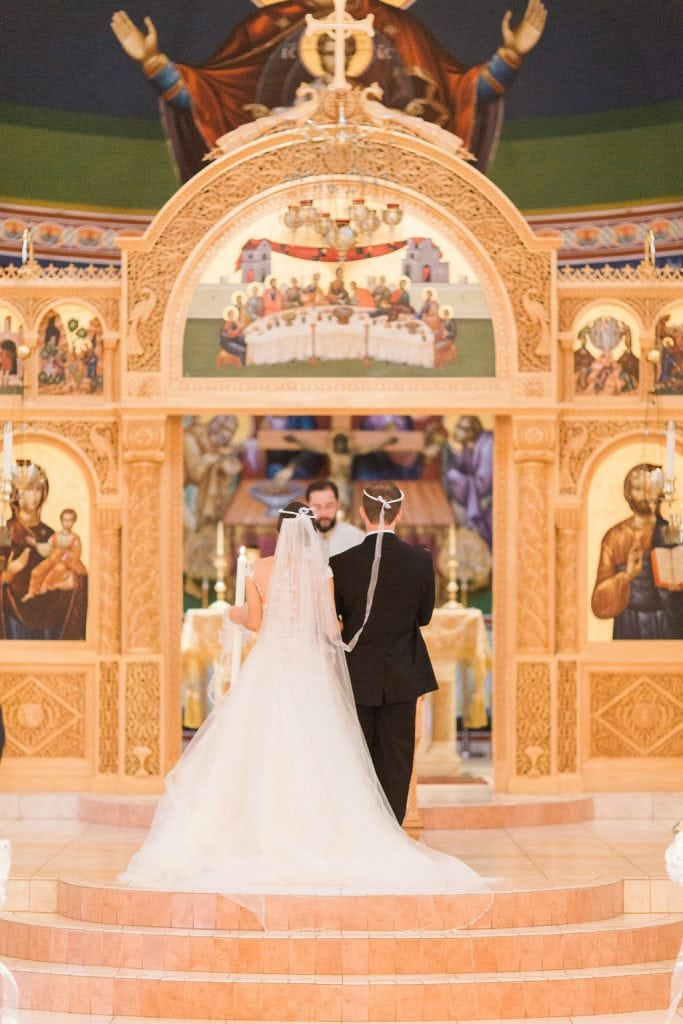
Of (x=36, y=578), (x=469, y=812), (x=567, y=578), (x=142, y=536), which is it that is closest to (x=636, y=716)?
(x=567, y=578)

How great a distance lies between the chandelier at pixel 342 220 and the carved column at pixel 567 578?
2.61m

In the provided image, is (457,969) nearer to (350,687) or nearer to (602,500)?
(350,687)

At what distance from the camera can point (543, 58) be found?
15453mm

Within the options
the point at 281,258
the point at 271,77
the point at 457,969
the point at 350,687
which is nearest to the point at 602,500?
the point at 281,258

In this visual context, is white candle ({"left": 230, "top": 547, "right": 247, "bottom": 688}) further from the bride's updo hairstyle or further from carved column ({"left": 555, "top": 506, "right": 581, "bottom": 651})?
carved column ({"left": 555, "top": 506, "right": 581, "bottom": 651})

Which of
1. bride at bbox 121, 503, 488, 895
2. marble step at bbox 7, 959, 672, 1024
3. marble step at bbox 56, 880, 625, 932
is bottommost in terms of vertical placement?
marble step at bbox 7, 959, 672, 1024

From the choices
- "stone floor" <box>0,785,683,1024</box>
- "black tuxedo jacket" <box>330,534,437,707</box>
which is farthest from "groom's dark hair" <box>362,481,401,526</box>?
"stone floor" <box>0,785,683,1024</box>

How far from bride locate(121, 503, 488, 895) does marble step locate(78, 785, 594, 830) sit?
2279 millimetres

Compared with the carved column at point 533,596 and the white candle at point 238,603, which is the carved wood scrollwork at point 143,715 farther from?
the carved column at point 533,596

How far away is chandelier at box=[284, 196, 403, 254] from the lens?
11789 millimetres

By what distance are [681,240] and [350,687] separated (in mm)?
8297

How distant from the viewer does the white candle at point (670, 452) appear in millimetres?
Result: 11125

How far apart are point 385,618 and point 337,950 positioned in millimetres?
2001

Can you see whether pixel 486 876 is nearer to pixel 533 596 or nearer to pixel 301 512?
pixel 301 512
